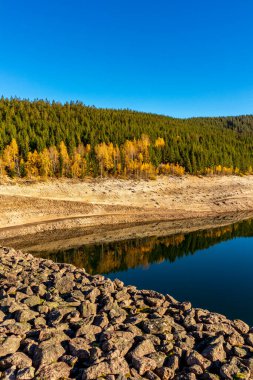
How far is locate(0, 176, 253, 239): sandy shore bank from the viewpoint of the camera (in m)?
61.2

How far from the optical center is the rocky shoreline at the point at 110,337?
13.0 meters

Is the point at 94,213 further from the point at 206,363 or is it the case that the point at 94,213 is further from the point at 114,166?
the point at 206,363

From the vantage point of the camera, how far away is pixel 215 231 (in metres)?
65.1

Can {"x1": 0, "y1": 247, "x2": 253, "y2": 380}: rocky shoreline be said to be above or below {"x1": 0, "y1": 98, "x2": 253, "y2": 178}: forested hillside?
below

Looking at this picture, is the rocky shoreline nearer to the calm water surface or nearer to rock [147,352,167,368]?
rock [147,352,167,368]

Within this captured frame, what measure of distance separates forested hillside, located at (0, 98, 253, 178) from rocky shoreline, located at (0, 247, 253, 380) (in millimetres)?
66166

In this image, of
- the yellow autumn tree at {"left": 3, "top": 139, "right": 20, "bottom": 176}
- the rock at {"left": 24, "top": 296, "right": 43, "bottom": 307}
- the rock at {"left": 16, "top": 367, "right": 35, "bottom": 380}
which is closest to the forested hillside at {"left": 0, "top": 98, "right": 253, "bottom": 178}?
the yellow autumn tree at {"left": 3, "top": 139, "right": 20, "bottom": 176}

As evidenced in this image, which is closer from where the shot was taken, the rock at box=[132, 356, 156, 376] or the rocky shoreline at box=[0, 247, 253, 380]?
the rocky shoreline at box=[0, 247, 253, 380]

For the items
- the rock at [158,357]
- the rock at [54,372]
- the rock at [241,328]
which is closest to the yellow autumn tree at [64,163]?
the rock at [241,328]

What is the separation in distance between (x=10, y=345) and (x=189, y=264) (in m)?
32.5

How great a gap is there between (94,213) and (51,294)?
4799cm

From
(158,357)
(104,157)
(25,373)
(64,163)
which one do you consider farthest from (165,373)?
(104,157)

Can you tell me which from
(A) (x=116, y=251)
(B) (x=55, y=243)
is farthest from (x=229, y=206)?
(B) (x=55, y=243)

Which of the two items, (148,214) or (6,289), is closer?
(6,289)
